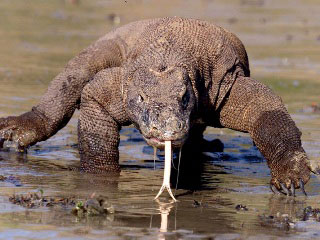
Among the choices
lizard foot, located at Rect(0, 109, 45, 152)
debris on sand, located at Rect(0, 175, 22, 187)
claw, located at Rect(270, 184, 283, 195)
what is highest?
lizard foot, located at Rect(0, 109, 45, 152)

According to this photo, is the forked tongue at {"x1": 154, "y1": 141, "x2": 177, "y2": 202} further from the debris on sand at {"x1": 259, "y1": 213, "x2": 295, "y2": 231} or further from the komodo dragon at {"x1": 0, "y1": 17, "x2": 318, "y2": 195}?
the debris on sand at {"x1": 259, "y1": 213, "x2": 295, "y2": 231}

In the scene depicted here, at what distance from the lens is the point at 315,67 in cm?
1617

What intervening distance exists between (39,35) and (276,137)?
10.8 m

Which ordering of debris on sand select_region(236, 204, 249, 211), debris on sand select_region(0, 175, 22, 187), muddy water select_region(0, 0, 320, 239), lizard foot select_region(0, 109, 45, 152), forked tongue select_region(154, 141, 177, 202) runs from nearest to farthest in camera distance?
muddy water select_region(0, 0, 320, 239)
forked tongue select_region(154, 141, 177, 202)
debris on sand select_region(236, 204, 249, 211)
debris on sand select_region(0, 175, 22, 187)
lizard foot select_region(0, 109, 45, 152)

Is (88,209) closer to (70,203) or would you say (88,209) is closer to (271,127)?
(70,203)

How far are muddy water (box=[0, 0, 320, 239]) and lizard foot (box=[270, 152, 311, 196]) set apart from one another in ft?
0.44

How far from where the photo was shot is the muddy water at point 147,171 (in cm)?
662

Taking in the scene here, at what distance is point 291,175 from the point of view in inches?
325

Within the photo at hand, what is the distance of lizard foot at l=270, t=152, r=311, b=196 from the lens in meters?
8.19

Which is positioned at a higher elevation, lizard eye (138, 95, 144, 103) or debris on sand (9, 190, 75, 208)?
lizard eye (138, 95, 144, 103)

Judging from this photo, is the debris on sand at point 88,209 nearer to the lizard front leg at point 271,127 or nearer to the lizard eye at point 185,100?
the lizard eye at point 185,100

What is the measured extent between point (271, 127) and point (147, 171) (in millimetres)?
1300

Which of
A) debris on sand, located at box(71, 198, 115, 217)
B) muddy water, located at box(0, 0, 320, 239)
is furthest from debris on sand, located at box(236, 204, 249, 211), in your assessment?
debris on sand, located at box(71, 198, 115, 217)

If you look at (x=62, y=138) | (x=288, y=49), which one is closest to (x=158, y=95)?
(x=62, y=138)
